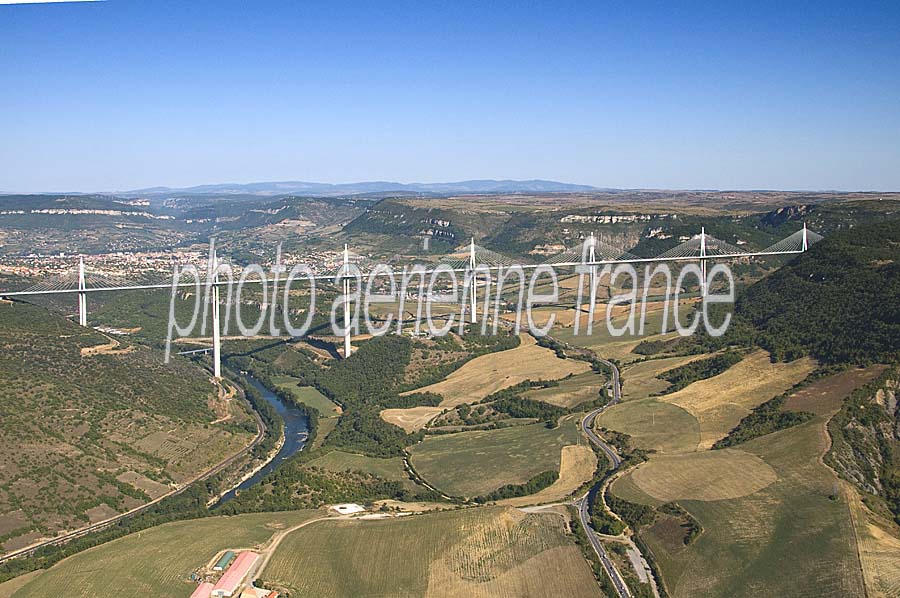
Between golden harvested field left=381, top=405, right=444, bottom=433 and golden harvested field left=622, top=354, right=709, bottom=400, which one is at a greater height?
golden harvested field left=622, top=354, right=709, bottom=400

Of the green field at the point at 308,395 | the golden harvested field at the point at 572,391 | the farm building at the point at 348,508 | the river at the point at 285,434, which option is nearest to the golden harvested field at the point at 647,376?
the golden harvested field at the point at 572,391

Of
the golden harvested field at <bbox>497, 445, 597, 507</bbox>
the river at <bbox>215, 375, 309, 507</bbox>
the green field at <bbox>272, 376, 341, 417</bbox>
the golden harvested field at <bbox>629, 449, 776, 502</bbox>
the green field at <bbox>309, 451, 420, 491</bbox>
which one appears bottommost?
the river at <bbox>215, 375, 309, 507</bbox>

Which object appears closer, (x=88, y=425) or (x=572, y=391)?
(x=88, y=425)

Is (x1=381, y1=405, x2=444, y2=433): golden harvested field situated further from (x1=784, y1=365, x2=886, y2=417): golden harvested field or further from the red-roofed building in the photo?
the red-roofed building

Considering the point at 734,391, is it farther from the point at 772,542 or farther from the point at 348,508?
the point at 348,508

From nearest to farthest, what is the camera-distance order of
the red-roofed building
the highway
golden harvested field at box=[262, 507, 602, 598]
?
the red-roofed building → golden harvested field at box=[262, 507, 602, 598] → the highway

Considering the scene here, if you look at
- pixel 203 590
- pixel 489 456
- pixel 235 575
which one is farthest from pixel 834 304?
pixel 203 590

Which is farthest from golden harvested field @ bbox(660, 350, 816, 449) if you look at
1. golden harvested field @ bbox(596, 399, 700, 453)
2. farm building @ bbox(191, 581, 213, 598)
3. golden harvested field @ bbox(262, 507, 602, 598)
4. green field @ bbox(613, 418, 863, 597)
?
farm building @ bbox(191, 581, 213, 598)

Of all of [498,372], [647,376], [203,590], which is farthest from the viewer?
[498,372]
